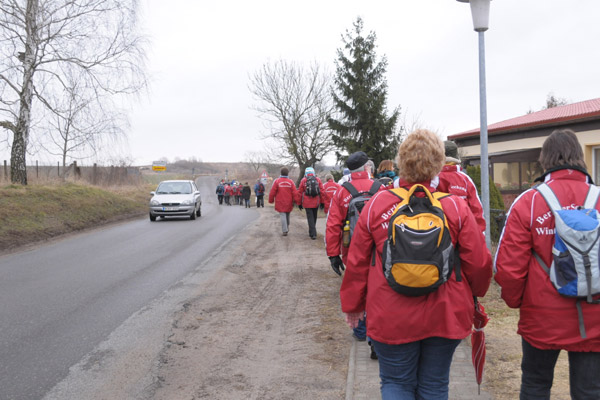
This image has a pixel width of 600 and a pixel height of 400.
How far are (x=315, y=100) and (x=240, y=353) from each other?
3669 centimetres

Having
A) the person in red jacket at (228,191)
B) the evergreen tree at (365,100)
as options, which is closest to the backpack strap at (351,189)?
the evergreen tree at (365,100)

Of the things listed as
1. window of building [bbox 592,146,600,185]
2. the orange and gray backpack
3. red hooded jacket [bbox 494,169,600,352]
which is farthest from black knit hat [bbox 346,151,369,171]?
window of building [bbox 592,146,600,185]

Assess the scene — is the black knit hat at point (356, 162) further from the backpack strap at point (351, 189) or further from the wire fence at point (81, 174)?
the wire fence at point (81, 174)

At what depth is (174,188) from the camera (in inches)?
899

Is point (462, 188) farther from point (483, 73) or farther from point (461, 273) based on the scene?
point (483, 73)

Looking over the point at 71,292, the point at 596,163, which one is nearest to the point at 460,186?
the point at 71,292

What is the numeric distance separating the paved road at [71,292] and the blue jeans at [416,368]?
276 cm

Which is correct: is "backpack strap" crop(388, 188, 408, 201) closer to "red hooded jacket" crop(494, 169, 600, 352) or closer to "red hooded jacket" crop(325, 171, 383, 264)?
"red hooded jacket" crop(494, 169, 600, 352)

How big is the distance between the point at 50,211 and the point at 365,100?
18.5 m

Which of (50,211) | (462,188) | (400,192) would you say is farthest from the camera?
(50,211)

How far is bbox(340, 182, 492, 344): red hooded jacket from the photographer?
2.68 m

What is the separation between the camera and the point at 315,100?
40562 mm

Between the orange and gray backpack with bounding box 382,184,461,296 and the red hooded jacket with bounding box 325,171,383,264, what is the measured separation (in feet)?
8.06

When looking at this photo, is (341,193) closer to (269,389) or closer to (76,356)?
(269,389)
